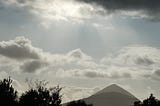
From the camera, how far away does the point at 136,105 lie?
11469 cm

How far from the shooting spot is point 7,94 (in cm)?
10144

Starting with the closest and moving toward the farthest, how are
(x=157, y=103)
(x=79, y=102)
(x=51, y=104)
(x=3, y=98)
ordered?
(x=3, y=98) < (x=51, y=104) < (x=157, y=103) < (x=79, y=102)

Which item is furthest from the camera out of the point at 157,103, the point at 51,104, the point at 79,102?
the point at 79,102

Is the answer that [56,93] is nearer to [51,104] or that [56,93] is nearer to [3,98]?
[51,104]

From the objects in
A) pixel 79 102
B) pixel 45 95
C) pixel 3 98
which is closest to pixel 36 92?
pixel 45 95

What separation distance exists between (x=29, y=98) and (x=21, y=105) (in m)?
2.91

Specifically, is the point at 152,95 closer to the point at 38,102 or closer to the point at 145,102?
the point at 145,102

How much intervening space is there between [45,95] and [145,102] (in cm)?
2760

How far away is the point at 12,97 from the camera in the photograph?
337 ft

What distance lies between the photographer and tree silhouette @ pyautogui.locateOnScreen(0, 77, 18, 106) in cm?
9707

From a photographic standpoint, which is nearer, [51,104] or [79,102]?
[51,104]

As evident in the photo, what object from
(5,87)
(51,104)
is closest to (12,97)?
(5,87)

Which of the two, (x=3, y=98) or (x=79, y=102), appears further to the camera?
(x=79, y=102)

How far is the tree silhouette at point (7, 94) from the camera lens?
97.1 m
